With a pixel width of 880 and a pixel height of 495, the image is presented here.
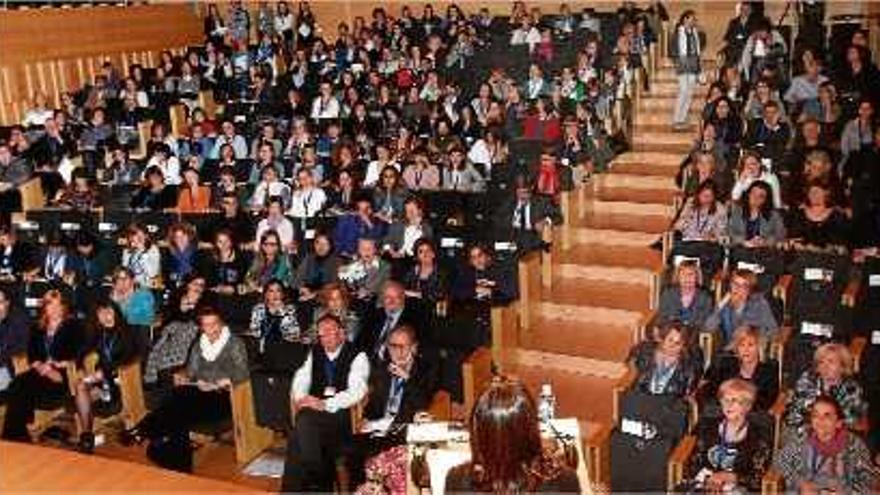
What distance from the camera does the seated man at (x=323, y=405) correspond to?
17.0ft

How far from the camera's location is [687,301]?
241 inches

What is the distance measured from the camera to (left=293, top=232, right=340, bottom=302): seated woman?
7234mm

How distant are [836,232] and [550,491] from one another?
4.92 m

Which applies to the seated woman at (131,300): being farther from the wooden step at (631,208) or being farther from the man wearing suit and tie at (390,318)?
the wooden step at (631,208)

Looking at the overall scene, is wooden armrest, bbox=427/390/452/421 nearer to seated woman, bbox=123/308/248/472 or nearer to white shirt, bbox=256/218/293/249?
seated woman, bbox=123/308/248/472

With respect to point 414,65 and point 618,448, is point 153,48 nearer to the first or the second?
point 414,65

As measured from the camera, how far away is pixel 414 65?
12164 mm

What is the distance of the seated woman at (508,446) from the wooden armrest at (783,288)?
13.5ft

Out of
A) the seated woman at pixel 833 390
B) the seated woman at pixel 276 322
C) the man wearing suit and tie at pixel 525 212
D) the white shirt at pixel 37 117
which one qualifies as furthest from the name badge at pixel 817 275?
the white shirt at pixel 37 117

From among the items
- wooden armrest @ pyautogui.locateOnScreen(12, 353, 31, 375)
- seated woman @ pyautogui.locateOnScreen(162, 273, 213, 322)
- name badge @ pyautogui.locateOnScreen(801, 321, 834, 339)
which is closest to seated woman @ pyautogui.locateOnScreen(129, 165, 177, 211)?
seated woman @ pyautogui.locateOnScreen(162, 273, 213, 322)

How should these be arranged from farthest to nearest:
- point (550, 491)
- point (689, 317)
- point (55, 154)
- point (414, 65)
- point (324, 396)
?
point (414, 65) < point (55, 154) < point (689, 317) < point (324, 396) < point (550, 491)

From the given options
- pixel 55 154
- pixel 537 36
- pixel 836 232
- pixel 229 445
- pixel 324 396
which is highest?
pixel 537 36

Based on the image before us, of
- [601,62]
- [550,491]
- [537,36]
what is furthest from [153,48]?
[550,491]

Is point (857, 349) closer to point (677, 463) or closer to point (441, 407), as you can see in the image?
point (677, 463)
